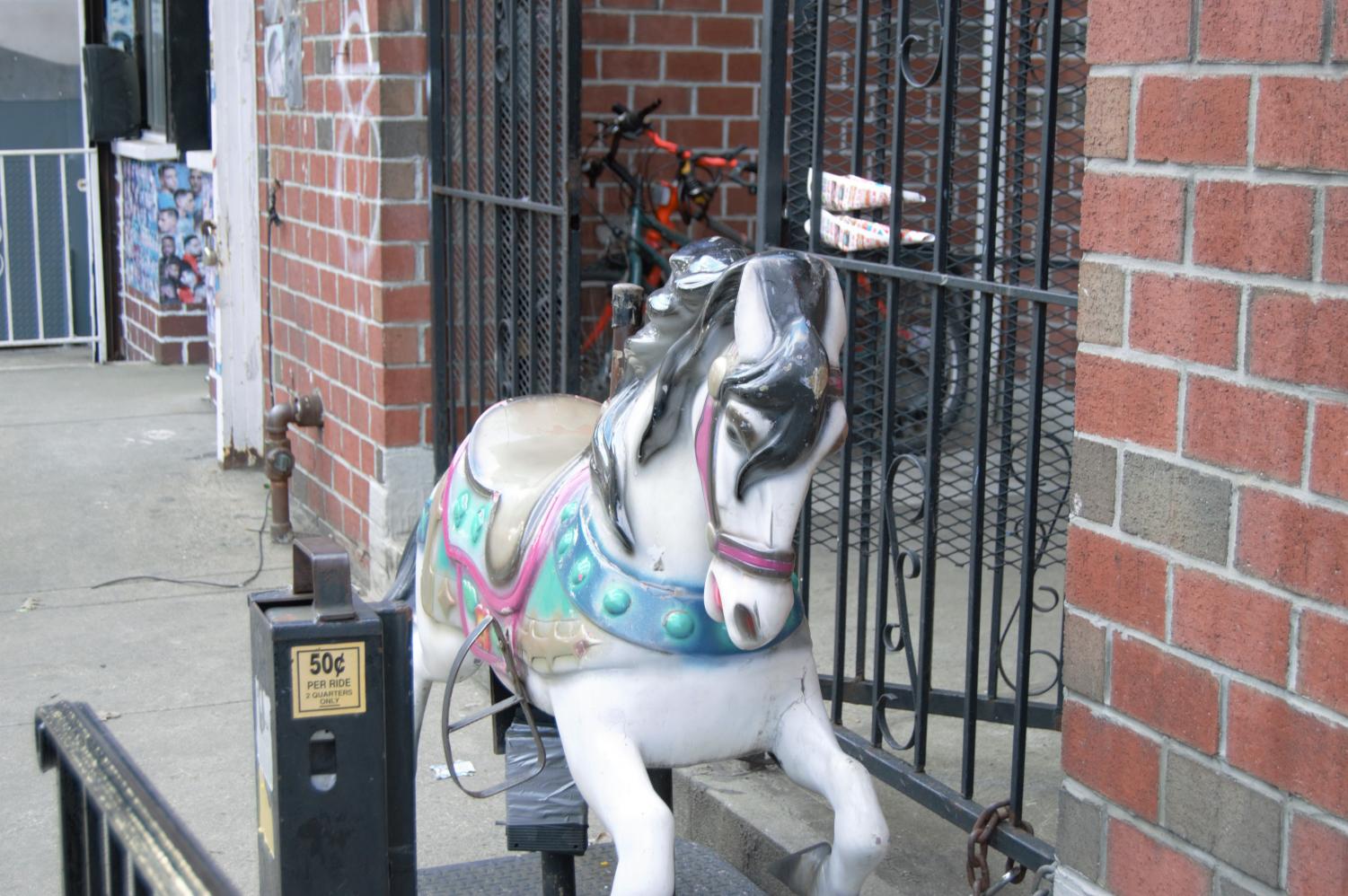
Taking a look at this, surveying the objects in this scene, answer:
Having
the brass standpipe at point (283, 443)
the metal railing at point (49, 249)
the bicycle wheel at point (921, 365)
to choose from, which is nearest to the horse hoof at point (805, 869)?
the bicycle wheel at point (921, 365)

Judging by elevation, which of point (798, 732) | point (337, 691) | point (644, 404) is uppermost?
point (644, 404)

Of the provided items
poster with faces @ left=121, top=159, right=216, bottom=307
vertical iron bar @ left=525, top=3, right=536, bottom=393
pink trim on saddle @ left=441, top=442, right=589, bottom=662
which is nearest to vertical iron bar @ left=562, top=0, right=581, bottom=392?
vertical iron bar @ left=525, top=3, right=536, bottom=393

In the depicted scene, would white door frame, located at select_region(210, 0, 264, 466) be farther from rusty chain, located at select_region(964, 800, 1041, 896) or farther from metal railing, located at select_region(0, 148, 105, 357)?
rusty chain, located at select_region(964, 800, 1041, 896)

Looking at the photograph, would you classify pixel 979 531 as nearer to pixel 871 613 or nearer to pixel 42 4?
pixel 871 613

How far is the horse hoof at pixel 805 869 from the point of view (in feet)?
8.39

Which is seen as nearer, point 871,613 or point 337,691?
point 337,691

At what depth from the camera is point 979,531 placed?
9.80ft

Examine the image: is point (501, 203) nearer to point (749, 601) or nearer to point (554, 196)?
point (554, 196)

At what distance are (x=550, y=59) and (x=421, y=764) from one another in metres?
1.92

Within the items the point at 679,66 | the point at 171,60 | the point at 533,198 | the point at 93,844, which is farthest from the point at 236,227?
the point at 93,844

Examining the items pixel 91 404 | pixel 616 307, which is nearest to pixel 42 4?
pixel 91 404

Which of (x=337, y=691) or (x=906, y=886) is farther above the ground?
(x=337, y=691)

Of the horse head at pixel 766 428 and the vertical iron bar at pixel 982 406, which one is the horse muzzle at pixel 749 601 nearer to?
the horse head at pixel 766 428

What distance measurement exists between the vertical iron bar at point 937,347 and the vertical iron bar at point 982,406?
0.26ft
